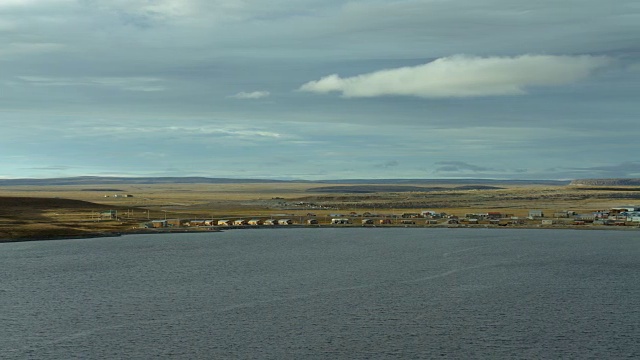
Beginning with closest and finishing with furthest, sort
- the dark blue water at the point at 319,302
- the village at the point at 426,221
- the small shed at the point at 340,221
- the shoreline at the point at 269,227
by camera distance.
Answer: the dark blue water at the point at 319,302 < the shoreline at the point at 269,227 < the village at the point at 426,221 < the small shed at the point at 340,221

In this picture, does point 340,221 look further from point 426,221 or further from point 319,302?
point 319,302

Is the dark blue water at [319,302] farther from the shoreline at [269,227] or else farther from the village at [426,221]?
the village at [426,221]

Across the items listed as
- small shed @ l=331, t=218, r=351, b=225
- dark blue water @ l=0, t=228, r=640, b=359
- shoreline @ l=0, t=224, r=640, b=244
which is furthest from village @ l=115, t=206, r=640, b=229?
dark blue water @ l=0, t=228, r=640, b=359

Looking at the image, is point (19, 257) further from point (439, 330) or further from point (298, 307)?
point (439, 330)

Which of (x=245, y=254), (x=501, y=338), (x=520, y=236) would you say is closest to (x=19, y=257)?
(x=245, y=254)

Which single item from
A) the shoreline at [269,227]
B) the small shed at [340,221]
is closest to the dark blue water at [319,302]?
the shoreline at [269,227]

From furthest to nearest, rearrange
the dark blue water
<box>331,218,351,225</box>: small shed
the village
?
1. <box>331,218,351,225</box>: small shed
2. the village
3. the dark blue water

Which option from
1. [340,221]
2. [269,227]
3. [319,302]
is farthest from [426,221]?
[319,302]

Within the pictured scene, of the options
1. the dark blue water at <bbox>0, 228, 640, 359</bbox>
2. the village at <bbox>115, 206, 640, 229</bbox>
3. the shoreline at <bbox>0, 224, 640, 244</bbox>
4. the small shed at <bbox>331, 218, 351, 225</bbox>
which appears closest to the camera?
the dark blue water at <bbox>0, 228, 640, 359</bbox>

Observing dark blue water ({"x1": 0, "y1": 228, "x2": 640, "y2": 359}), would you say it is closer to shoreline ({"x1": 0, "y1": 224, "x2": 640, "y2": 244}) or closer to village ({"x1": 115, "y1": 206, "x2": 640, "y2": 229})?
shoreline ({"x1": 0, "y1": 224, "x2": 640, "y2": 244})
